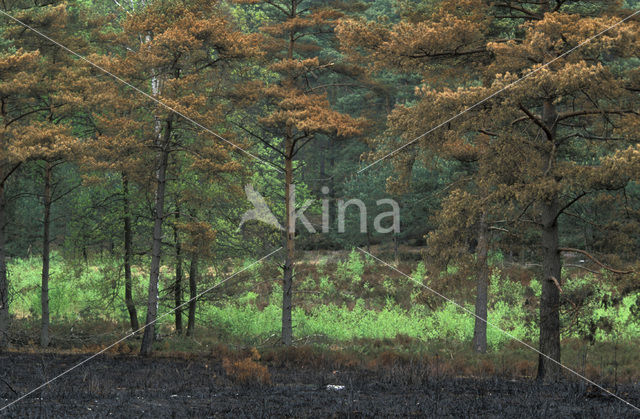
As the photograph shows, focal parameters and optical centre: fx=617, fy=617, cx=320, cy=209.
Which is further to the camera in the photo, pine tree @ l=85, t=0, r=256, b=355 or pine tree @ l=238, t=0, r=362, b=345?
pine tree @ l=238, t=0, r=362, b=345

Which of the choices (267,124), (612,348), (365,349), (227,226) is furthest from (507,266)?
(267,124)

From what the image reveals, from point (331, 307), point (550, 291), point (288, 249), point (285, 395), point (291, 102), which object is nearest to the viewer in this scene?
point (285, 395)

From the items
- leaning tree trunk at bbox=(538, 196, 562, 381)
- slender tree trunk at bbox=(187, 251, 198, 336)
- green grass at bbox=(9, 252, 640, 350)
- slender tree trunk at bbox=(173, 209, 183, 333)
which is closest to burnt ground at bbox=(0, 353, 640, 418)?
leaning tree trunk at bbox=(538, 196, 562, 381)

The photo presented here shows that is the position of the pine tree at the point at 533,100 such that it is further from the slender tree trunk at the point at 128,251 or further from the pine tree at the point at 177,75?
the slender tree trunk at the point at 128,251

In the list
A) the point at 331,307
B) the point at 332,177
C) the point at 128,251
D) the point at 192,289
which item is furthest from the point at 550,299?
the point at 331,307

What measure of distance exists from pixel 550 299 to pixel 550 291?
0.16 metres

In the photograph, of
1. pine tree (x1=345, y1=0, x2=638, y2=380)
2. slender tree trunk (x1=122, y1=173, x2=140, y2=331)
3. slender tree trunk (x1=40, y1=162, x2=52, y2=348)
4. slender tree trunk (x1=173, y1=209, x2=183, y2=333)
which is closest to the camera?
pine tree (x1=345, y1=0, x2=638, y2=380)

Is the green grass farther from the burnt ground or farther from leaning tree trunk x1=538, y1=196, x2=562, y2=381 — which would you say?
the burnt ground

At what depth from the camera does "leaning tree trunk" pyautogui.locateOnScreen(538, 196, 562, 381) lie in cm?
1204

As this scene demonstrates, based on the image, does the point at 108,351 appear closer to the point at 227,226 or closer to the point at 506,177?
the point at 227,226

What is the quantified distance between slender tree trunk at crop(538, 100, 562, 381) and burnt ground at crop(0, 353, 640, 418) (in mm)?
722

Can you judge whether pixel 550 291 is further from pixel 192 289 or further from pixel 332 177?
pixel 192 289

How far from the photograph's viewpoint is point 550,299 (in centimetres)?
1217

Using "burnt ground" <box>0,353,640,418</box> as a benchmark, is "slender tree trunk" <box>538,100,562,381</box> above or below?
above
